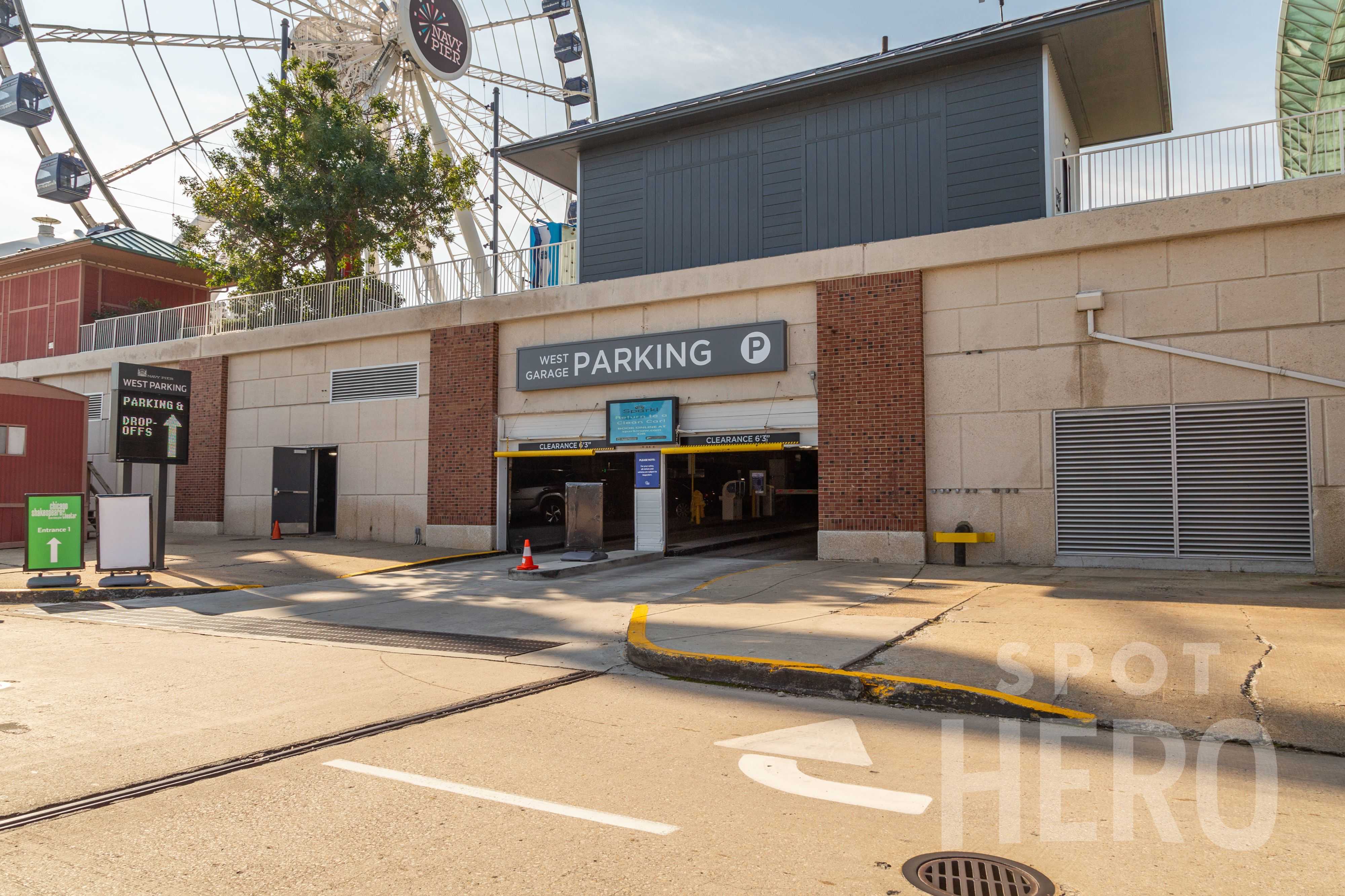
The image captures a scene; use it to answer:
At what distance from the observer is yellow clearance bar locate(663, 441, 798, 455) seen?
54.3 feet

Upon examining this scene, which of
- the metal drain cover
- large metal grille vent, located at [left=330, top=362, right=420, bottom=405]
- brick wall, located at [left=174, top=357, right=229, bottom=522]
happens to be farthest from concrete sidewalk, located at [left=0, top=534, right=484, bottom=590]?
the metal drain cover

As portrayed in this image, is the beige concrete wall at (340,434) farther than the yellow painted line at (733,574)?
Yes

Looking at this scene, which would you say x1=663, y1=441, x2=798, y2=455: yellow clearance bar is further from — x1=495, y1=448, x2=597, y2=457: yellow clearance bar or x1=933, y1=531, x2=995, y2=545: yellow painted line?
x1=933, y1=531, x2=995, y2=545: yellow painted line

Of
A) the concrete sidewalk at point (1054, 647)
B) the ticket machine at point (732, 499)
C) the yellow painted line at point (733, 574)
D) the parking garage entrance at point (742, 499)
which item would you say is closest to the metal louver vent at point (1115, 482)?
the concrete sidewalk at point (1054, 647)

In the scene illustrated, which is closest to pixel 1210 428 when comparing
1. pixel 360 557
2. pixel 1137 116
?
pixel 1137 116

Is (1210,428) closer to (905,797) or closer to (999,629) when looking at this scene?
(999,629)

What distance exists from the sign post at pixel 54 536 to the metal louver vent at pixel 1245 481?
16609 mm

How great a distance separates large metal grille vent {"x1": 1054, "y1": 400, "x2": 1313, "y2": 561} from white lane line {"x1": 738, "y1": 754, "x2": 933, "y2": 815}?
10.7 m

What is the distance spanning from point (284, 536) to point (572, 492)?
9.64 metres

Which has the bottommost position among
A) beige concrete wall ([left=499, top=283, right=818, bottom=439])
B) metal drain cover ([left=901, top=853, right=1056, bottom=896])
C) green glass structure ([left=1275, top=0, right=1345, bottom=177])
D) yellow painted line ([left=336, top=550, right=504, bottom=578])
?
metal drain cover ([left=901, top=853, right=1056, bottom=896])

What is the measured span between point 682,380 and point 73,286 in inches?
957

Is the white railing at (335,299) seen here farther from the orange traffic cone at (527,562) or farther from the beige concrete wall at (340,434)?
the orange traffic cone at (527,562)

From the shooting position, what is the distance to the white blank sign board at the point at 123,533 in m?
13.8

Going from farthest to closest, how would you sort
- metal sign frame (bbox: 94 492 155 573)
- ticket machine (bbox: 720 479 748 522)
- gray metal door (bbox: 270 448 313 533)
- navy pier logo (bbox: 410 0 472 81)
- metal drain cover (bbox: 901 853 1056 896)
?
ticket machine (bbox: 720 479 748 522)
navy pier logo (bbox: 410 0 472 81)
gray metal door (bbox: 270 448 313 533)
metal sign frame (bbox: 94 492 155 573)
metal drain cover (bbox: 901 853 1056 896)
